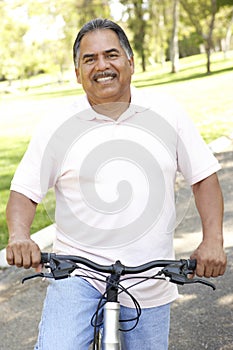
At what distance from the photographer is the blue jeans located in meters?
2.33

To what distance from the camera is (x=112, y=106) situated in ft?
8.34

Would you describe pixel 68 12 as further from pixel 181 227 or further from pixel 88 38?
pixel 88 38

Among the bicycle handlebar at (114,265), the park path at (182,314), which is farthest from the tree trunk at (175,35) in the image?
the bicycle handlebar at (114,265)

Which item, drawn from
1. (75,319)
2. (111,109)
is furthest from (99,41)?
(75,319)

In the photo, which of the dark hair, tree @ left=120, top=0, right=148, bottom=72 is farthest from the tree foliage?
the dark hair

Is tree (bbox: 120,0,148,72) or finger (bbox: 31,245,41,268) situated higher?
finger (bbox: 31,245,41,268)

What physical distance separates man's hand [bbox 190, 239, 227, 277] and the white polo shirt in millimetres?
188

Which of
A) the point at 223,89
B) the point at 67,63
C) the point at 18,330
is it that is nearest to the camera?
the point at 18,330

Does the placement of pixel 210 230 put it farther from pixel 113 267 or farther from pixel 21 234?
pixel 21 234

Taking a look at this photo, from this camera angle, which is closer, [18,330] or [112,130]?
[112,130]

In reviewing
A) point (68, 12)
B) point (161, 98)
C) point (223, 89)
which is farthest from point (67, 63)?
point (161, 98)

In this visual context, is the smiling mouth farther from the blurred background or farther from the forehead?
the blurred background

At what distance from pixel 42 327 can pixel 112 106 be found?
852mm

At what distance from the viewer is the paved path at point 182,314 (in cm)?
434
